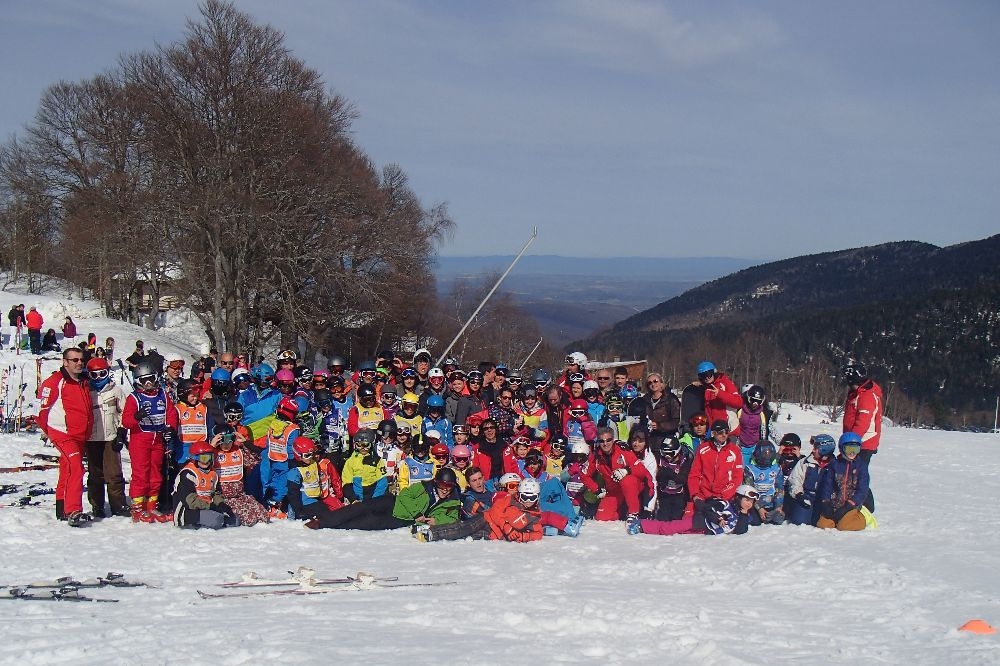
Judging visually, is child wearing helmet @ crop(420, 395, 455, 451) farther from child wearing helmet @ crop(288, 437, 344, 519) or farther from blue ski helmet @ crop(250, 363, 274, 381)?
blue ski helmet @ crop(250, 363, 274, 381)

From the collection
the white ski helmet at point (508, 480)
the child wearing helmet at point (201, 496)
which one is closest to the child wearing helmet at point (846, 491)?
the white ski helmet at point (508, 480)

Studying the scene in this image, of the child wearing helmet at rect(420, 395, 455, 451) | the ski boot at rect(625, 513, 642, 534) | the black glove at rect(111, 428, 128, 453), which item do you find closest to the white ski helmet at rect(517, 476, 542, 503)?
the ski boot at rect(625, 513, 642, 534)

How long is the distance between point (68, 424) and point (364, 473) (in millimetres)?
2962

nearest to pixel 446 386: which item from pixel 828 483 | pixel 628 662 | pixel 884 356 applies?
pixel 828 483

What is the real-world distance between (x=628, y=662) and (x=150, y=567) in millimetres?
4054

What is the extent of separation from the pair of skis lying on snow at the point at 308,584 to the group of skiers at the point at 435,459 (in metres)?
1.81

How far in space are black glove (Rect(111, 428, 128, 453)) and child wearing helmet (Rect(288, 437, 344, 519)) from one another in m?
1.71

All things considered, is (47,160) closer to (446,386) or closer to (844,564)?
(446,386)

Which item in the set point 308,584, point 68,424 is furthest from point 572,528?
point 68,424

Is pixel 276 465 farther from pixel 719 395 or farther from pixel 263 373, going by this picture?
pixel 719 395

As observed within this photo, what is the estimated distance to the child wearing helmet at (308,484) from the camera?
886 centimetres

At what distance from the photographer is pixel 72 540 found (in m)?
7.47

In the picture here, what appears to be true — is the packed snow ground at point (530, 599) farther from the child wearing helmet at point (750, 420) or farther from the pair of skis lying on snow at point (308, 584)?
the child wearing helmet at point (750, 420)

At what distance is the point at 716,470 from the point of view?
881 centimetres
